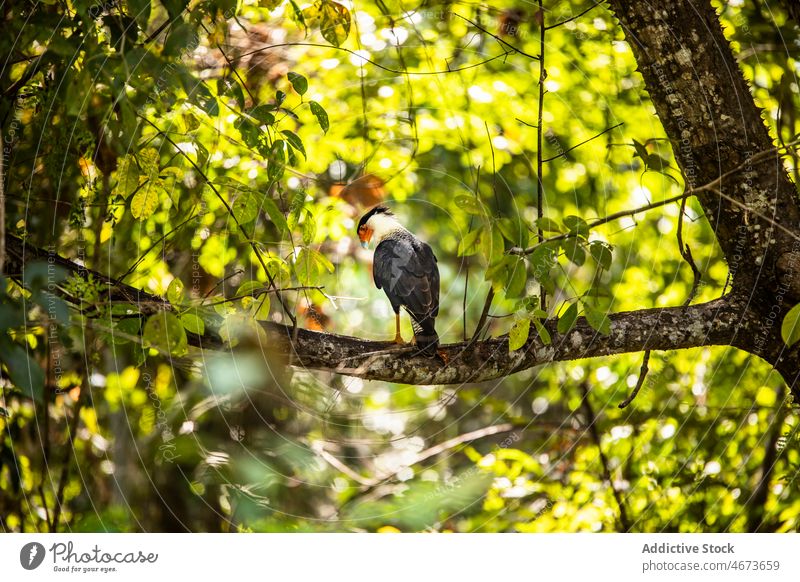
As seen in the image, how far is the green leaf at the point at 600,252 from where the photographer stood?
981 mm

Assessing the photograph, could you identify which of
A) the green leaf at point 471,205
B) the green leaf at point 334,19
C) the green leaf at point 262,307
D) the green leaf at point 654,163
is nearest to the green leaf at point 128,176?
the green leaf at point 262,307

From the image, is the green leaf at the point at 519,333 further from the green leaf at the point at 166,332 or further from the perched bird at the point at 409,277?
the green leaf at the point at 166,332

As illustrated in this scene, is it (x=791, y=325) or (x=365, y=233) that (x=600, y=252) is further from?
(x=365, y=233)

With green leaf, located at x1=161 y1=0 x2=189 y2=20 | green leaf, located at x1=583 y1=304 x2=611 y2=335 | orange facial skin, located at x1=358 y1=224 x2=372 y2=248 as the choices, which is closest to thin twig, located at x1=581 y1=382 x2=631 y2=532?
green leaf, located at x1=583 y1=304 x2=611 y2=335

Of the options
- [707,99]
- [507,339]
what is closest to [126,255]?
[507,339]

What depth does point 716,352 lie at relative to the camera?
159 cm

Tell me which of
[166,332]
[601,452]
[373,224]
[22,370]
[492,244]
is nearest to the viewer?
[22,370]

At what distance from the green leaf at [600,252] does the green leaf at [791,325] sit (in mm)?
283

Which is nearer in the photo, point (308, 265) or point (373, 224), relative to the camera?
point (308, 265)

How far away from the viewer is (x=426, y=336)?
1078 millimetres

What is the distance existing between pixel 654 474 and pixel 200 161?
1145 millimetres

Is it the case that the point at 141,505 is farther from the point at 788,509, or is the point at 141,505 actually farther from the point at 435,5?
the point at 788,509

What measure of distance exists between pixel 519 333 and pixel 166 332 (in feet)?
1.57

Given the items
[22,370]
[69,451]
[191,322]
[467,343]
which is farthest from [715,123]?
[69,451]
